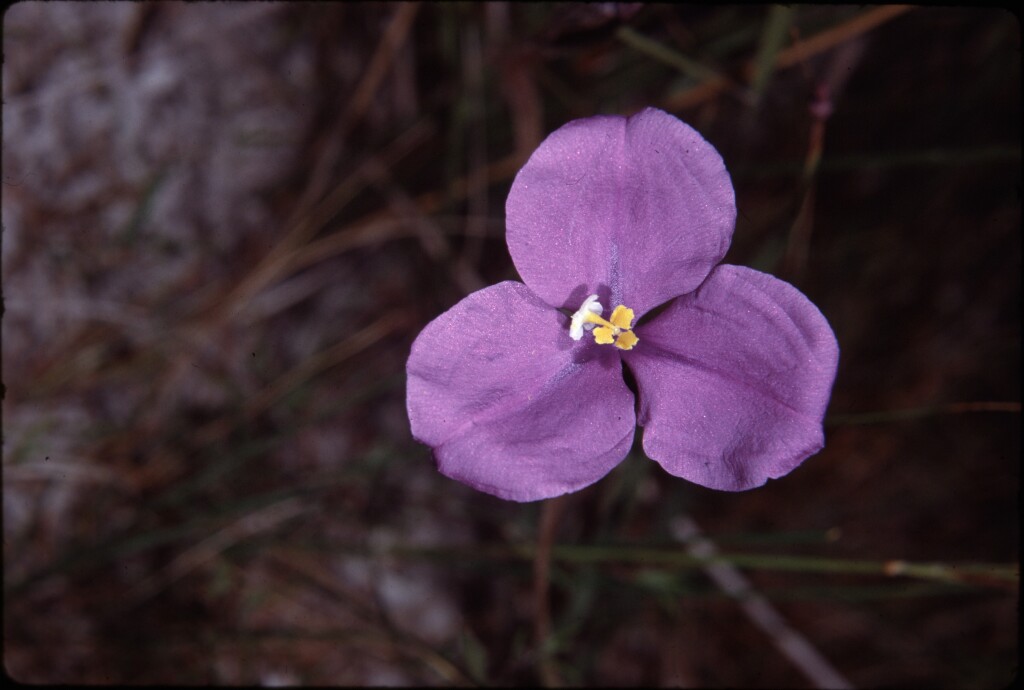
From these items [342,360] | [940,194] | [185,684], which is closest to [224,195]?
[342,360]

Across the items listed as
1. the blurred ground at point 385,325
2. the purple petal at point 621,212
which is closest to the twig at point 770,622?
the blurred ground at point 385,325

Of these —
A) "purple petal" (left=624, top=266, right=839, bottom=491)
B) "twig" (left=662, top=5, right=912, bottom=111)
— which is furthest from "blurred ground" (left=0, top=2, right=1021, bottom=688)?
"purple petal" (left=624, top=266, right=839, bottom=491)

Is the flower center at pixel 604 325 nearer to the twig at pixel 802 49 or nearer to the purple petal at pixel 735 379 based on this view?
the purple petal at pixel 735 379

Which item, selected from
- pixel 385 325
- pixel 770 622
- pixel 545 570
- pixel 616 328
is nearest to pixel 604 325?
pixel 616 328

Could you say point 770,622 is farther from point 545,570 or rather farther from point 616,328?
point 616,328

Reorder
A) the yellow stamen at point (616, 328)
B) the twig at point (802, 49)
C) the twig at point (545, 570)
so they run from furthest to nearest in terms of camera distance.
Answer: the twig at point (545, 570) < the twig at point (802, 49) < the yellow stamen at point (616, 328)
